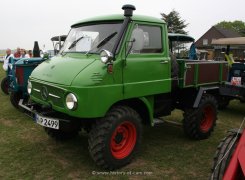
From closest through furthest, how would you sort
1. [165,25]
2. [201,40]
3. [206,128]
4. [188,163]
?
[188,163]
[165,25]
[206,128]
[201,40]

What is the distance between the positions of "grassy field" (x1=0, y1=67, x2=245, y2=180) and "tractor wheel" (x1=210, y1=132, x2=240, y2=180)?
1014 millimetres

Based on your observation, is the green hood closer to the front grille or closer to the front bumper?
the front grille

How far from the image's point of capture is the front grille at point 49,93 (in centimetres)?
409

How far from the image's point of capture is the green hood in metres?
4.11

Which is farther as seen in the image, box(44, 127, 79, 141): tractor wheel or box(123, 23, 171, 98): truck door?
box(44, 127, 79, 141): tractor wheel

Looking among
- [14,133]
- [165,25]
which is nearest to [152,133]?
[165,25]

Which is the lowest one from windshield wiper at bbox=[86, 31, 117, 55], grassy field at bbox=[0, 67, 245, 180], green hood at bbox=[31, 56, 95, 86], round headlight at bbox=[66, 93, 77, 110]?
grassy field at bbox=[0, 67, 245, 180]

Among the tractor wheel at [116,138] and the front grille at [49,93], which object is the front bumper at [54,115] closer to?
the front grille at [49,93]

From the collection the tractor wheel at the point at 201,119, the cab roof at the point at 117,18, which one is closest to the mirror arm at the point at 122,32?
the cab roof at the point at 117,18

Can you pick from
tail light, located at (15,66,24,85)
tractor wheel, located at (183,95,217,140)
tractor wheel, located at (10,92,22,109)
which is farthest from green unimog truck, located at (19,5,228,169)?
tractor wheel, located at (10,92,22,109)

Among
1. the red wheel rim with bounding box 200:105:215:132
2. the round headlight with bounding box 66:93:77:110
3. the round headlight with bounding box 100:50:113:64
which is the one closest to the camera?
the round headlight with bounding box 66:93:77:110

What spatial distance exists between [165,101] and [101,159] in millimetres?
1864

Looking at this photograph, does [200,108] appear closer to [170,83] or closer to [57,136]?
[170,83]

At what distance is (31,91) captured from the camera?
4.87 meters
